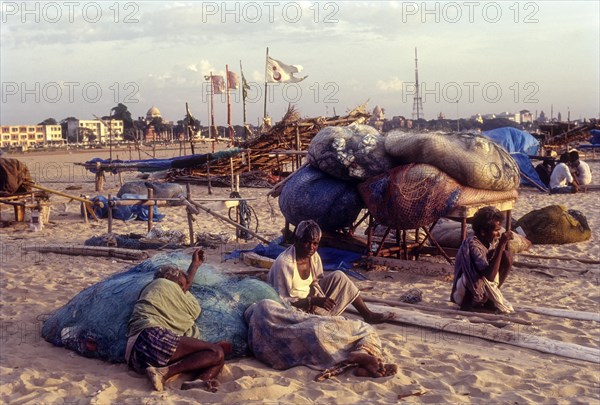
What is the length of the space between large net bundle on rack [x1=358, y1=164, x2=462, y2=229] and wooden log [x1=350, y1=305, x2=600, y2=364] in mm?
1587

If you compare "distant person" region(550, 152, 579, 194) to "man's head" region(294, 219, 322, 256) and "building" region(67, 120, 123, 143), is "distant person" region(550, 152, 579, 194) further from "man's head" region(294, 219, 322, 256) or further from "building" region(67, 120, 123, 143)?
"building" region(67, 120, 123, 143)

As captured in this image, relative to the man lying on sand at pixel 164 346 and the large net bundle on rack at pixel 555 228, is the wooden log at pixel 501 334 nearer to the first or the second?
the man lying on sand at pixel 164 346

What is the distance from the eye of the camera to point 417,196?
7230 millimetres

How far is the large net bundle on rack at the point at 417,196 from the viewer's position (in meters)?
7.23

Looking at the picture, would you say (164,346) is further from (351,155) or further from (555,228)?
(555,228)

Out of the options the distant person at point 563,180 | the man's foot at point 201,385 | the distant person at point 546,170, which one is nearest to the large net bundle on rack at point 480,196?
the man's foot at point 201,385

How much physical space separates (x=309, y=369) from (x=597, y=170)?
71.5 feet

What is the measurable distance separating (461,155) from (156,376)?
4.35m

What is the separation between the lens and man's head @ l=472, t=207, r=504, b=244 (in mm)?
5562

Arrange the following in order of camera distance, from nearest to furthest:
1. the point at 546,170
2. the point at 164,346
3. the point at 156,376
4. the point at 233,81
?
the point at 156,376 < the point at 164,346 < the point at 546,170 < the point at 233,81

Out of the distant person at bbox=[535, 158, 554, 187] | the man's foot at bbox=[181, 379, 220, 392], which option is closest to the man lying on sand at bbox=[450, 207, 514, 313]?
the man's foot at bbox=[181, 379, 220, 392]

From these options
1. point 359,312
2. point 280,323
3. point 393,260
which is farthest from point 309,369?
point 393,260

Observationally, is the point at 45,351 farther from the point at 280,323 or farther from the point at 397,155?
the point at 397,155

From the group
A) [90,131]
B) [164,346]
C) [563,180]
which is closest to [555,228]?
[563,180]
